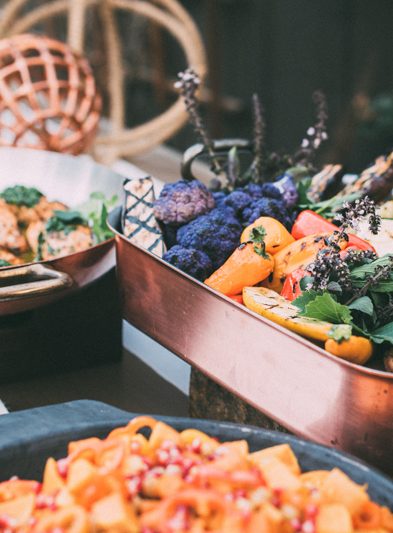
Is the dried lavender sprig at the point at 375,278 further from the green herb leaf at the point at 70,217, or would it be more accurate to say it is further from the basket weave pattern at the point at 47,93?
the basket weave pattern at the point at 47,93

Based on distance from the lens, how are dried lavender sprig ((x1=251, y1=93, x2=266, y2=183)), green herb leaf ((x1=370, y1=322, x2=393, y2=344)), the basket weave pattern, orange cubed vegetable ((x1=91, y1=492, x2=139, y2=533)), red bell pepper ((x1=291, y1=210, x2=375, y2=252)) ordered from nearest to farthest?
1. orange cubed vegetable ((x1=91, y1=492, x2=139, y2=533))
2. green herb leaf ((x1=370, y1=322, x2=393, y2=344))
3. red bell pepper ((x1=291, y1=210, x2=375, y2=252))
4. dried lavender sprig ((x1=251, y1=93, x2=266, y2=183))
5. the basket weave pattern

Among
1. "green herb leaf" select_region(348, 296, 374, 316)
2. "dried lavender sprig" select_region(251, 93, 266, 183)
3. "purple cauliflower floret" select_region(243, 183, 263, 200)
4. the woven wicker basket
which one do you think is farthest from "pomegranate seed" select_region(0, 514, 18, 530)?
the woven wicker basket

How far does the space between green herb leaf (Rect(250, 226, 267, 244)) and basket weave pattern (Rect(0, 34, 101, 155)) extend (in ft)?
3.49

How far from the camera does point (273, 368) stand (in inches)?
22.6

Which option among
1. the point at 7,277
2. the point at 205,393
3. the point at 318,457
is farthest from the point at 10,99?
the point at 318,457

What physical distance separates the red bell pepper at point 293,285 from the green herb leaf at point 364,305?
10 centimetres

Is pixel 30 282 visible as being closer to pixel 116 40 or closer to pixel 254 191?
pixel 254 191

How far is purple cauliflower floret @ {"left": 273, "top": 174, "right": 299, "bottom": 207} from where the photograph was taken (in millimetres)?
934

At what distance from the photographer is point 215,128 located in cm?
352

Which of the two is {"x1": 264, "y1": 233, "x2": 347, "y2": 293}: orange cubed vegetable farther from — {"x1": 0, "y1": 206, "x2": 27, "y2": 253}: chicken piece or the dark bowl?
{"x1": 0, "y1": 206, "x2": 27, "y2": 253}: chicken piece

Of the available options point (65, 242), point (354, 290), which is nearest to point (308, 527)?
point (354, 290)

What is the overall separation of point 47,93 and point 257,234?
1.25m

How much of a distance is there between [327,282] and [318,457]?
0.23 meters

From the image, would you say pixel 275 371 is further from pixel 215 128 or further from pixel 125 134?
pixel 215 128
